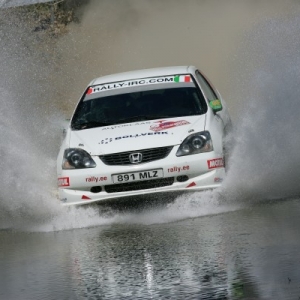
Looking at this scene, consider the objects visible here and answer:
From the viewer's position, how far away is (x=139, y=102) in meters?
12.4

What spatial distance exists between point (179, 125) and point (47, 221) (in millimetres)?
1656

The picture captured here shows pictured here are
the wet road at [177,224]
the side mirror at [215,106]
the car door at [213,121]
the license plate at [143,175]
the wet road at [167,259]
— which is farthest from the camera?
Result: the side mirror at [215,106]

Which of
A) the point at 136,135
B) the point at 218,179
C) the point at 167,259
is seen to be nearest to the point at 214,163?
the point at 218,179

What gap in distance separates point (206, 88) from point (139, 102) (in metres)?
1.20

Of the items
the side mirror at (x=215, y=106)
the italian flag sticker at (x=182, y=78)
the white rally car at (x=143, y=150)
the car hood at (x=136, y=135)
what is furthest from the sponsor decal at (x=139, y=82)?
the car hood at (x=136, y=135)

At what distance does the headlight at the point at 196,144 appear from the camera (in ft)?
36.5

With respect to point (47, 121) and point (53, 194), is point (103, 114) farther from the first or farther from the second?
point (47, 121)

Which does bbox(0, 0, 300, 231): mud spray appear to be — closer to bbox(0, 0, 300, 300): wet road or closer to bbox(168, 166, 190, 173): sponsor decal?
bbox(0, 0, 300, 300): wet road

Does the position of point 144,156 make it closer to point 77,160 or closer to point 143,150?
point 143,150

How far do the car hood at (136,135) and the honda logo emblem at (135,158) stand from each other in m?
0.07

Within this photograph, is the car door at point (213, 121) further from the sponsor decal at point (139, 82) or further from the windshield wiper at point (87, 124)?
the windshield wiper at point (87, 124)

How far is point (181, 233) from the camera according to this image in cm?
984

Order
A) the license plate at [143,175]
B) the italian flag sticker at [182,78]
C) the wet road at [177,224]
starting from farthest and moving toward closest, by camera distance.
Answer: the italian flag sticker at [182,78] < the license plate at [143,175] < the wet road at [177,224]

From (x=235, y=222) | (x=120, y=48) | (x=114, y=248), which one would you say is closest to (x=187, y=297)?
(x=114, y=248)
